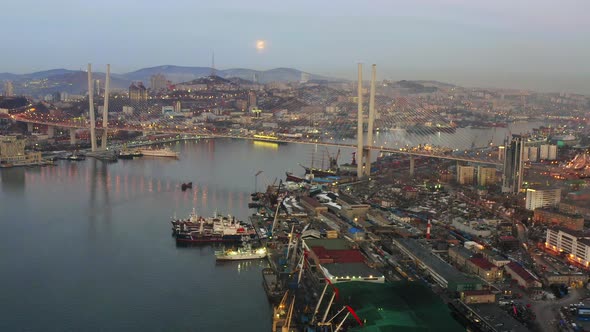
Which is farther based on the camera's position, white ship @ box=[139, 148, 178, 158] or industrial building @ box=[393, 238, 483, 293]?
white ship @ box=[139, 148, 178, 158]

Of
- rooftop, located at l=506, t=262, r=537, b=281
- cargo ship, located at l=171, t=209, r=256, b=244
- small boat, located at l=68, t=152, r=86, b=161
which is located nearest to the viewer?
rooftop, located at l=506, t=262, r=537, b=281

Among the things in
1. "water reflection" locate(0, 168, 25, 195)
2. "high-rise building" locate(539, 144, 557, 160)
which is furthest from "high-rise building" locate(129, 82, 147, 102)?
"high-rise building" locate(539, 144, 557, 160)

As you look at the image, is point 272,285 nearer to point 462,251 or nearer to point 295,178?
point 462,251

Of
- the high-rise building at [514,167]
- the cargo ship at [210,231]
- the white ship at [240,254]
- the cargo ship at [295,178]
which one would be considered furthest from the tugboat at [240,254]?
the high-rise building at [514,167]

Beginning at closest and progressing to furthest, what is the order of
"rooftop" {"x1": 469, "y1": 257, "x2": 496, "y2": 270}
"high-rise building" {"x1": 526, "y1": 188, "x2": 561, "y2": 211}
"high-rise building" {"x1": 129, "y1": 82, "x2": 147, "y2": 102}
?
"rooftop" {"x1": 469, "y1": 257, "x2": 496, "y2": 270} < "high-rise building" {"x1": 526, "y1": 188, "x2": 561, "y2": 211} < "high-rise building" {"x1": 129, "y1": 82, "x2": 147, "y2": 102}

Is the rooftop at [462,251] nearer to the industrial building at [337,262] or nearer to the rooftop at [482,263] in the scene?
the rooftop at [482,263]

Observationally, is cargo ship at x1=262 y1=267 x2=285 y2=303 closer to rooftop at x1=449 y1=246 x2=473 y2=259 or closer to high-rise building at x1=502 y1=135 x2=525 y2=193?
rooftop at x1=449 y1=246 x2=473 y2=259
